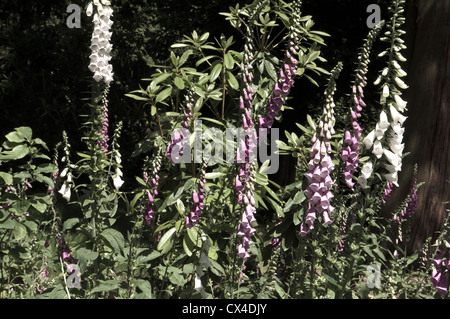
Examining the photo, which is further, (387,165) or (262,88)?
(262,88)

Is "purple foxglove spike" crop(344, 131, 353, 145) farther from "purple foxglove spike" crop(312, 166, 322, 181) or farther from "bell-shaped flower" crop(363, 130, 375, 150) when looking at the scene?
"purple foxglove spike" crop(312, 166, 322, 181)

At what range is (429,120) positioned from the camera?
20.7 ft

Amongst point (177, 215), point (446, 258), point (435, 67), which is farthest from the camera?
point (435, 67)

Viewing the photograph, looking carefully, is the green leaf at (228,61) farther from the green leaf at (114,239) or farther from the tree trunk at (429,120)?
the tree trunk at (429,120)

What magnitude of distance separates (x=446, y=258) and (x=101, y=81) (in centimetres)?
253

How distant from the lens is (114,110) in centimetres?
941

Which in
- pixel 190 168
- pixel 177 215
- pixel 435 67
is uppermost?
pixel 435 67

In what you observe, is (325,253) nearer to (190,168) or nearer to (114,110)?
(190,168)

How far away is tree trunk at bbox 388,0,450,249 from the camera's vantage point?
6238 millimetres

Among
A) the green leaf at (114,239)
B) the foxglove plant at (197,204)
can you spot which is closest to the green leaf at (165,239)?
the green leaf at (114,239)

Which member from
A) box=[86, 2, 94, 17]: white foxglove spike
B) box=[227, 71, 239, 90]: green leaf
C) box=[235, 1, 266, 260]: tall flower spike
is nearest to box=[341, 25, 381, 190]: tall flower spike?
box=[235, 1, 266, 260]: tall flower spike

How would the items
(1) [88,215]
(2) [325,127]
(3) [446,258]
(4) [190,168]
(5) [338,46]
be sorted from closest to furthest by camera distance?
(2) [325,127] < (3) [446,258] < (1) [88,215] < (4) [190,168] < (5) [338,46]

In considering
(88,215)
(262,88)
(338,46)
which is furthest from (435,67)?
(88,215)

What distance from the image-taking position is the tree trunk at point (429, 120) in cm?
624
